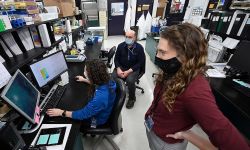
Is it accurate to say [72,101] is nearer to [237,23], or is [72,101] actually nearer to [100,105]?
[100,105]

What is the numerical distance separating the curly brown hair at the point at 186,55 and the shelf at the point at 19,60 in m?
1.21

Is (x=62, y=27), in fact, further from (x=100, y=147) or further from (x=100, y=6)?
(x=100, y=6)

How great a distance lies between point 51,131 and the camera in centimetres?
106

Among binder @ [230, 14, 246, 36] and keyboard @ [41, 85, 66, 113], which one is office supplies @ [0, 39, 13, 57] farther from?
binder @ [230, 14, 246, 36]

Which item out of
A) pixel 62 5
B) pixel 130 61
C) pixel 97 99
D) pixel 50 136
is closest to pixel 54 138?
pixel 50 136

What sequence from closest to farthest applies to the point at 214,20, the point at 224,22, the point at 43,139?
the point at 43,139, the point at 224,22, the point at 214,20

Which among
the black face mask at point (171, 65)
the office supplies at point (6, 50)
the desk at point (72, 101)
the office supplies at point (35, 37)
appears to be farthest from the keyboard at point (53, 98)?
the black face mask at point (171, 65)

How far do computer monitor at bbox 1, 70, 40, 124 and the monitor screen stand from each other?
88.3 inches

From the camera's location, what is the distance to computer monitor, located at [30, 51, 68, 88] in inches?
53.8

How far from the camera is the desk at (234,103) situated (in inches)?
54.1

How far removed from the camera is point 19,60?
4.33 feet

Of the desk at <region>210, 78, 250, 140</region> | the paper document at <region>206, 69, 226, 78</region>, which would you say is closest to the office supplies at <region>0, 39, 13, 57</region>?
the desk at <region>210, 78, 250, 140</region>

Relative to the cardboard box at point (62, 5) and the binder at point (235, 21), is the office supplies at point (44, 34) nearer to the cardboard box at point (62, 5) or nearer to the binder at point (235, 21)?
the cardboard box at point (62, 5)

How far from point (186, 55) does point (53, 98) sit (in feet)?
4.12
